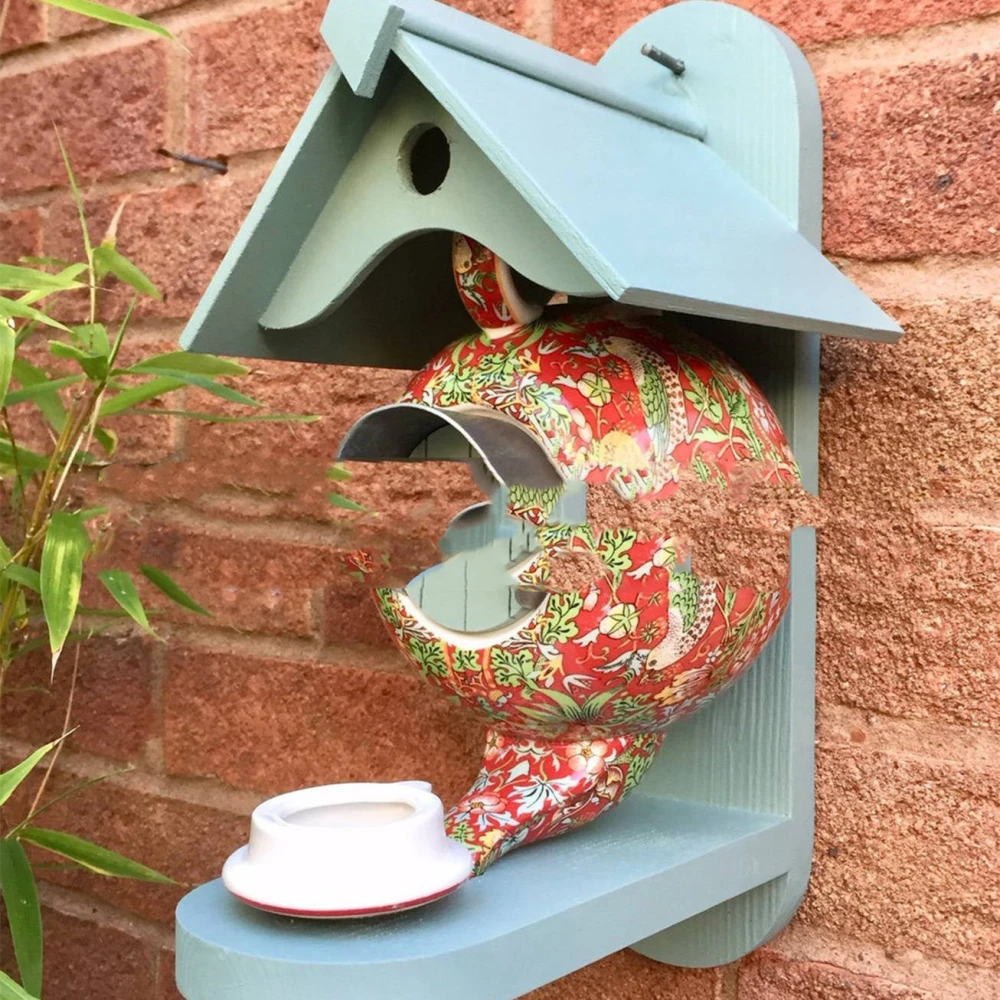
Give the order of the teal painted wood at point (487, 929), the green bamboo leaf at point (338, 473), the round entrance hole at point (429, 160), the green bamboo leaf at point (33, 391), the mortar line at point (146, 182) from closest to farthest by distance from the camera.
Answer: the teal painted wood at point (487, 929), the round entrance hole at point (429, 160), the green bamboo leaf at point (338, 473), the green bamboo leaf at point (33, 391), the mortar line at point (146, 182)

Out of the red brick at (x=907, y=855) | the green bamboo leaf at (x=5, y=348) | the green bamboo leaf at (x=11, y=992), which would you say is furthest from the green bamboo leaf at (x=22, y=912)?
the red brick at (x=907, y=855)

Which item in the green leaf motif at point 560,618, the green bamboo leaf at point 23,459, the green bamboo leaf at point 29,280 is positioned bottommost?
the green bamboo leaf at point 23,459

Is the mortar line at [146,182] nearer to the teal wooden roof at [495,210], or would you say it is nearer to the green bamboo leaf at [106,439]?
the green bamboo leaf at [106,439]

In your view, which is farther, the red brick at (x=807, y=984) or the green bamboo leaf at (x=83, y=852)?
the green bamboo leaf at (x=83, y=852)

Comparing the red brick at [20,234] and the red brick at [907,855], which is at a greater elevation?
the red brick at [20,234]

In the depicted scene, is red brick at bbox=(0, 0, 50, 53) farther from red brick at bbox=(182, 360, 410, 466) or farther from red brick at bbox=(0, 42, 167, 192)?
red brick at bbox=(182, 360, 410, 466)

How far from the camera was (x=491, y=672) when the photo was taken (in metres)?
0.51

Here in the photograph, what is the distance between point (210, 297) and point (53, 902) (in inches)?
27.8

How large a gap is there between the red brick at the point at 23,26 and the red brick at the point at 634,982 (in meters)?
0.86

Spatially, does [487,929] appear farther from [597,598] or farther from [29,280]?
[29,280]

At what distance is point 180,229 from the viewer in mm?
948

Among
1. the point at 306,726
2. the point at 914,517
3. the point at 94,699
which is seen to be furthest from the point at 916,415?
the point at 94,699

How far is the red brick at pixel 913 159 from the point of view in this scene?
2.00 feet

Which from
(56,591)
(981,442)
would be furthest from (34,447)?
(981,442)
